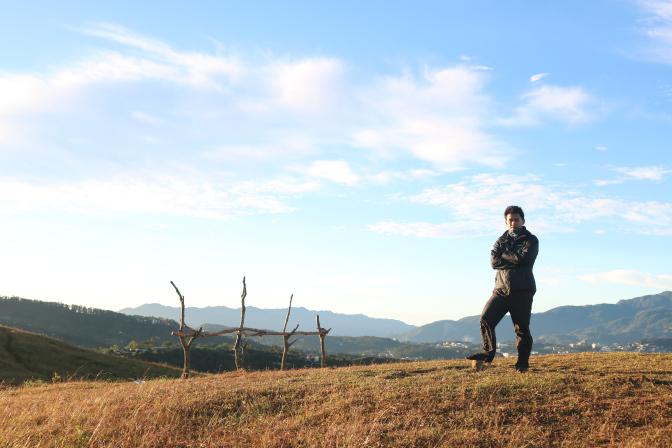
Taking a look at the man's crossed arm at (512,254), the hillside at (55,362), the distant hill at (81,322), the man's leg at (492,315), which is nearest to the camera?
the man's crossed arm at (512,254)

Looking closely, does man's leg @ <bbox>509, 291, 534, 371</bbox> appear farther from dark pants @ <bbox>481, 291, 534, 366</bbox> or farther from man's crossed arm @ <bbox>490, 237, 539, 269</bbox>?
man's crossed arm @ <bbox>490, 237, 539, 269</bbox>

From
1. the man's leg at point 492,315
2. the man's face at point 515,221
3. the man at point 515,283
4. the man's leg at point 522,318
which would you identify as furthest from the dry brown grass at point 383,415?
the man's face at point 515,221

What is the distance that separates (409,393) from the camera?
20.1ft

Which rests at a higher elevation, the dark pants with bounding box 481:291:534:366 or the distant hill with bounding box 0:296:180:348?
the dark pants with bounding box 481:291:534:366

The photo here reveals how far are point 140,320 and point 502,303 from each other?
169 m

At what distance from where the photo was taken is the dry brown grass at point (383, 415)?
4.65 m

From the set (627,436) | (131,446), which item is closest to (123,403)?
(131,446)

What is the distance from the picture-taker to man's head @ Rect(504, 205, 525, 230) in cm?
781

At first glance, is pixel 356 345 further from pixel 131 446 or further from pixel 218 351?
pixel 131 446

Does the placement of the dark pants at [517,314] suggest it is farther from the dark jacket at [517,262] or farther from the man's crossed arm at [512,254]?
the man's crossed arm at [512,254]

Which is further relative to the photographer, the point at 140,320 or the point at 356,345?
the point at 356,345

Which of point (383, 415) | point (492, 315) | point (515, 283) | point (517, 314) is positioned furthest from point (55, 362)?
point (515, 283)

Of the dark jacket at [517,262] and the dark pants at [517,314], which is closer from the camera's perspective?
the dark jacket at [517,262]

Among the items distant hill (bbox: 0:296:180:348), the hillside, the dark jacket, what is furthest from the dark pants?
distant hill (bbox: 0:296:180:348)
